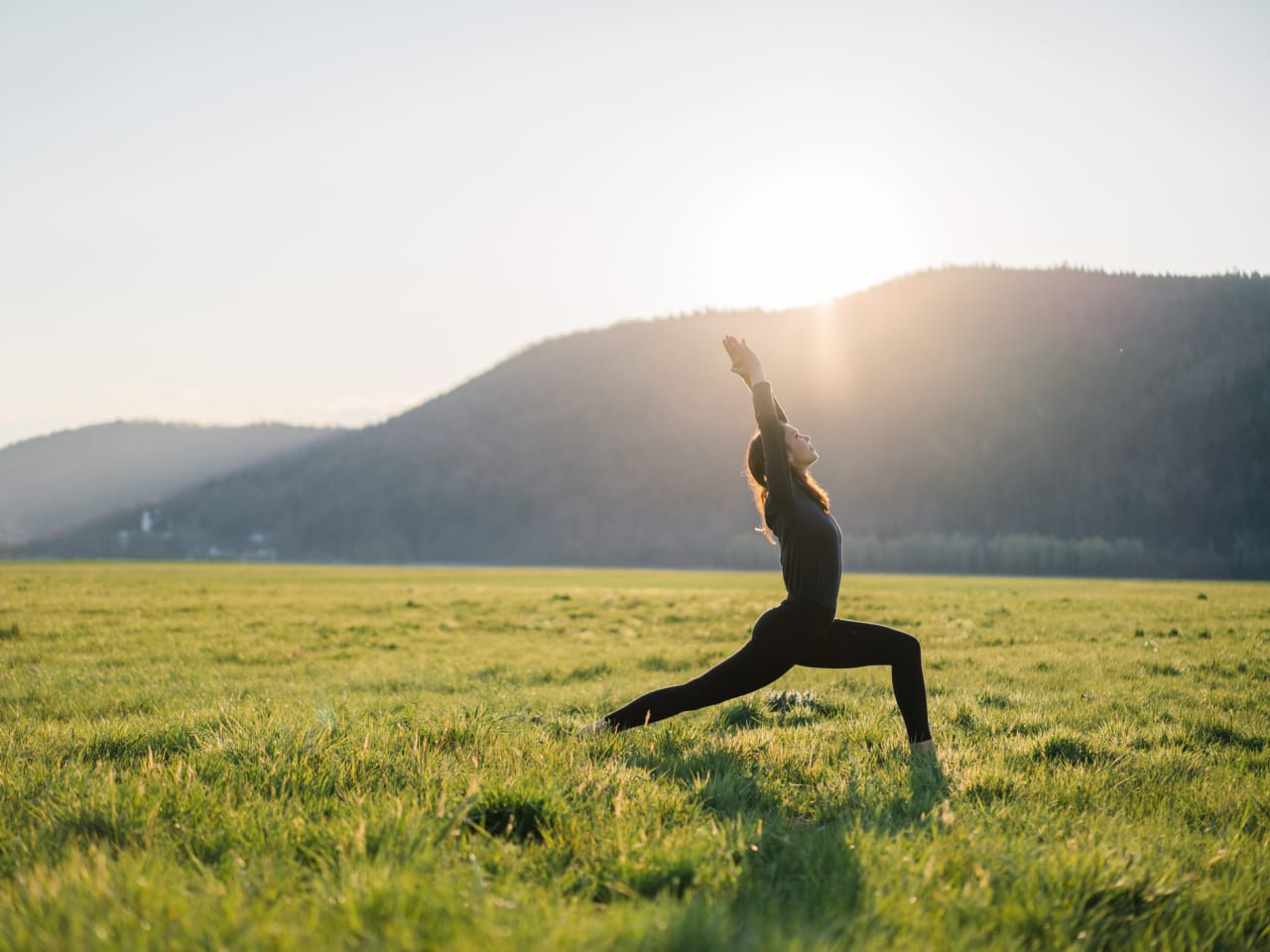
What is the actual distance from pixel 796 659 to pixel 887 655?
757 mm

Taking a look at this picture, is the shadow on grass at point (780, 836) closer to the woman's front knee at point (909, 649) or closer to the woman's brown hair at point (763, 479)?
the woman's front knee at point (909, 649)

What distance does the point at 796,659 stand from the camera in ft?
19.9

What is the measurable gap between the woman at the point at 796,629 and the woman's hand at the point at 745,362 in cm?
2

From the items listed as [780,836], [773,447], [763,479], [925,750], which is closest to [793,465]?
[763,479]

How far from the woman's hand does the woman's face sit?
0.46 meters

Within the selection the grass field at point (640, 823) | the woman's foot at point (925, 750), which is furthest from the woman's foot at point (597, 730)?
the woman's foot at point (925, 750)

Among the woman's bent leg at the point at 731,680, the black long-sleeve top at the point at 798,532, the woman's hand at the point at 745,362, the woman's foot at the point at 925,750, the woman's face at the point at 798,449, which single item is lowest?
the woman's foot at the point at 925,750

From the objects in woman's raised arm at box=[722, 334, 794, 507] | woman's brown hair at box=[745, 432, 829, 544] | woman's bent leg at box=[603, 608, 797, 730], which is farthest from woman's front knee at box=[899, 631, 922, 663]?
woman's raised arm at box=[722, 334, 794, 507]

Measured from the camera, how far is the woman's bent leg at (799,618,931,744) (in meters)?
6.12

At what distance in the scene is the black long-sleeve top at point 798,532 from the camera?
5902mm

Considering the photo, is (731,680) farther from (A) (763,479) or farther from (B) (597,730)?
(A) (763,479)

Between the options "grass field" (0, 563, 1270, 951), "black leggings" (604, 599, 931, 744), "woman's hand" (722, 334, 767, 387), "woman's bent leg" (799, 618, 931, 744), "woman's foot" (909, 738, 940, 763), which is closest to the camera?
"grass field" (0, 563, 1270, 951)

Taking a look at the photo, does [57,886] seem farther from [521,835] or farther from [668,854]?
[668,854]

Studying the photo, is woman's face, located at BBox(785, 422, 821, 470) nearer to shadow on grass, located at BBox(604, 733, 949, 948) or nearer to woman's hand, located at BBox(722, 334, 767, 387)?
woman's hand, located at BBox(722, 334, 767, 387)
